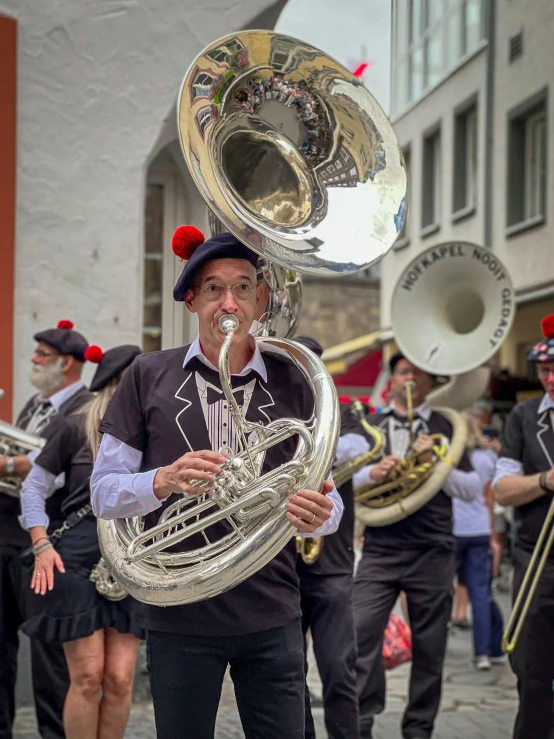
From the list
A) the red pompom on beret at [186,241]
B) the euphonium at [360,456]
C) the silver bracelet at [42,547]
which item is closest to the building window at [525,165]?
the euphonium at [360,456]

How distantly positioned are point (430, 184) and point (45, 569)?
17.1 m

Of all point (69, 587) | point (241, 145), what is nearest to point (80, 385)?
point (69, 587)

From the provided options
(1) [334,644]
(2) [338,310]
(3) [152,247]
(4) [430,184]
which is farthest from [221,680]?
(2) [338,310]

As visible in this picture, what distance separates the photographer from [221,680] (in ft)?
9.89

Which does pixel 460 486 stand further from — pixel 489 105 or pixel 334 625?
pixel 489 105

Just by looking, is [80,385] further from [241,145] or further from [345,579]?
[241,145]

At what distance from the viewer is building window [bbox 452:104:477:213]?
60.6 ft

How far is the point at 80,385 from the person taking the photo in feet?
17.2

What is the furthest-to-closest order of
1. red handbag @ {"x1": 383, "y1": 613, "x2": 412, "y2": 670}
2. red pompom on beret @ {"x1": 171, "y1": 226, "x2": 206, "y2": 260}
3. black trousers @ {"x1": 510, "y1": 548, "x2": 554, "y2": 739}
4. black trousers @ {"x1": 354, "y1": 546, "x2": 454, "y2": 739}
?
red handbag @ {"x1": 383, "y1": 613, "x2": 412, "y2": 670} < black trousers @ {"x1": 354, "y1": 546, "x2": 454, "y2": 739} < black trousers @ {"x1": 510, "y1": 548, "x2": 554, "y2": 739} < red pompom on beret @ {"x1": 171, "y1": 226, "x2": 206, "y2": 260}

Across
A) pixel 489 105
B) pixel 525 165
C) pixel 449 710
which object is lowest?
pixel 449 710

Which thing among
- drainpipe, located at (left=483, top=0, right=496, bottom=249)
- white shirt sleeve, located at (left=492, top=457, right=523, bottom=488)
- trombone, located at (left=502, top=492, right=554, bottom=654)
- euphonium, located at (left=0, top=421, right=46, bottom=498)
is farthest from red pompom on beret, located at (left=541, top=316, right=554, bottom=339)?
drainpipe, located at (left=483, top=0, right=496, bottom=249)

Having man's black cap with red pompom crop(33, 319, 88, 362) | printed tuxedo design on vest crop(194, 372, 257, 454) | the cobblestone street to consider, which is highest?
man's black cap with red pompom crop(33, 319, 88, 362)

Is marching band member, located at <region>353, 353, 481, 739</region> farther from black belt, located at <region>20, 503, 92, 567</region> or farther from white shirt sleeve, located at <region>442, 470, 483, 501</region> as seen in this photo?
black belt, located at <region>20, 503, 92, 567</region>

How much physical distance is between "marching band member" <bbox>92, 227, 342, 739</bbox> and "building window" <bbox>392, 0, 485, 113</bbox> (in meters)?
14.5
